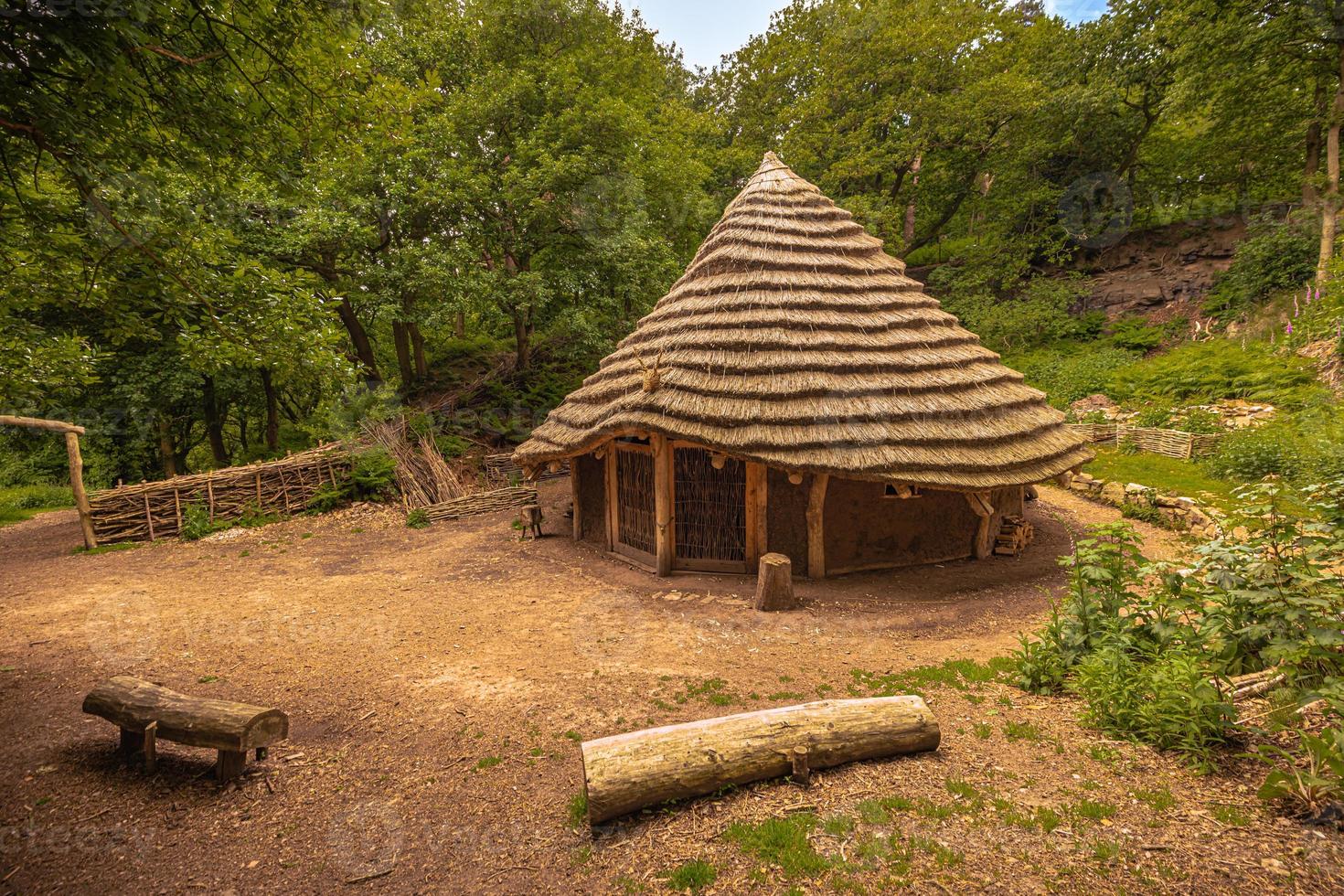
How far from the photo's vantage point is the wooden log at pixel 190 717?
3.74 metres

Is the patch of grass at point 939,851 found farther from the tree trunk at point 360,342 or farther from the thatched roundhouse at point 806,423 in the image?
the tree trunk at point 360,342

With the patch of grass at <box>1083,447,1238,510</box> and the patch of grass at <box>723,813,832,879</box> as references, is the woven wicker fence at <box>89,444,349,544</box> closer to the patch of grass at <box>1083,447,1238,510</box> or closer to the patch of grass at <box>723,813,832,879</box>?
the patch of grass at <box>723,813,832,879</box>

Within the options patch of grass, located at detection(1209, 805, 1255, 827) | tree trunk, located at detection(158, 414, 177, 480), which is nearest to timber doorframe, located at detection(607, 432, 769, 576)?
patch of grass, located at detection(1209, 805, 1255, 827)

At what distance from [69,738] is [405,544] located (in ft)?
21.8

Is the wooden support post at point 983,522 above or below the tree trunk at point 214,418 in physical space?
below

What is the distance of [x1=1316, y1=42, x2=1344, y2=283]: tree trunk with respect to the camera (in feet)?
45.9

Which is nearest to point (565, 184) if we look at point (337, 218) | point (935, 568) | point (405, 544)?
point (337, 218)

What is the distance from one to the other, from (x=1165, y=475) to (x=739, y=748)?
12.8 metres

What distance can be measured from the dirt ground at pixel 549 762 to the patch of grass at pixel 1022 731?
25 mm

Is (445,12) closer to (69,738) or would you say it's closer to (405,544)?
(405,544)

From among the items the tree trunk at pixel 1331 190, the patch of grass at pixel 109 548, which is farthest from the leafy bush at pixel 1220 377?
the patch of grass at pixel 109 548

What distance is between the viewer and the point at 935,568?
859 cm

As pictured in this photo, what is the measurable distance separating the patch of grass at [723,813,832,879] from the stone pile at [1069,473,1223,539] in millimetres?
8733

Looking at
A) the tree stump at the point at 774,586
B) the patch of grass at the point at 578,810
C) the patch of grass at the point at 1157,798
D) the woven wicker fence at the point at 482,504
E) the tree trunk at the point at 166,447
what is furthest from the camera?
the tree trunk at the point at 166,447
